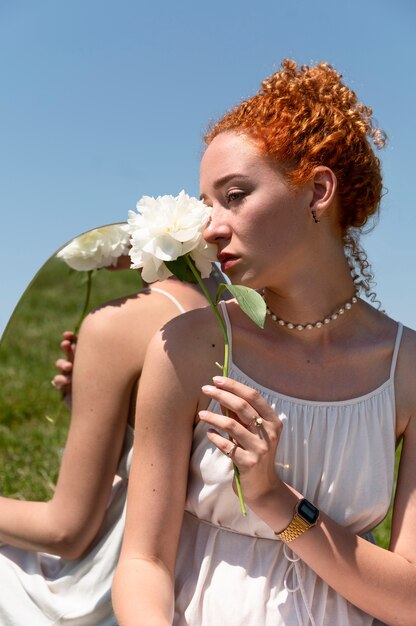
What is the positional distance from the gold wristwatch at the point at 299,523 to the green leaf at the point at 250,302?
595mm

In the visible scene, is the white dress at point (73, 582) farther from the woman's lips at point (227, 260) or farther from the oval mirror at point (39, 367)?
the woman's lips at point (227, 260)

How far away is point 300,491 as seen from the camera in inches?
106

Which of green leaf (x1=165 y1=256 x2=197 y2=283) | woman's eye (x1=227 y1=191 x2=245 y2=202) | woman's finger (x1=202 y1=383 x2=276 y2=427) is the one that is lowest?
woman's finger (x1=202 y1=383 x2=276 y2=427)

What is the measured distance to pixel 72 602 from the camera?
3.09m

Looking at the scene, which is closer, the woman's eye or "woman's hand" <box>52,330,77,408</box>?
the woman's eye

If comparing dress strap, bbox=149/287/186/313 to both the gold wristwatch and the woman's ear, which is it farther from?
the gold wristwatch

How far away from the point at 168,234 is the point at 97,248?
3.40 feet

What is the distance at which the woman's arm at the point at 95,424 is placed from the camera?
3.00 meters

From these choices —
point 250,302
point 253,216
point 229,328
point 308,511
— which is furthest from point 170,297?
point 308,511

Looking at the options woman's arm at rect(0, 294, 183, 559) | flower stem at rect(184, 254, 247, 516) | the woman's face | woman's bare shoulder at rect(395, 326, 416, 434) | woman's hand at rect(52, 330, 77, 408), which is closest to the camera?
flower stem at rect(184, 254, 247, 516)

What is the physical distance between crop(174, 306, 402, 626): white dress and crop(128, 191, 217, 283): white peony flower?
0.93 feet

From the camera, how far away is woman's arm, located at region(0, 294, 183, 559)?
3004 mm

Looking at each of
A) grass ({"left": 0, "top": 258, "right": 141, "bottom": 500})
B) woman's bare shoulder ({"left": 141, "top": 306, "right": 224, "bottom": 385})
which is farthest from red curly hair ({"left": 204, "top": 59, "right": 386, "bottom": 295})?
grass ({"left": 0, "top": 258, "right": 141, "bottom": 500})

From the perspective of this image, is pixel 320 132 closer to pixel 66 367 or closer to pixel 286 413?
pixel 286 413
